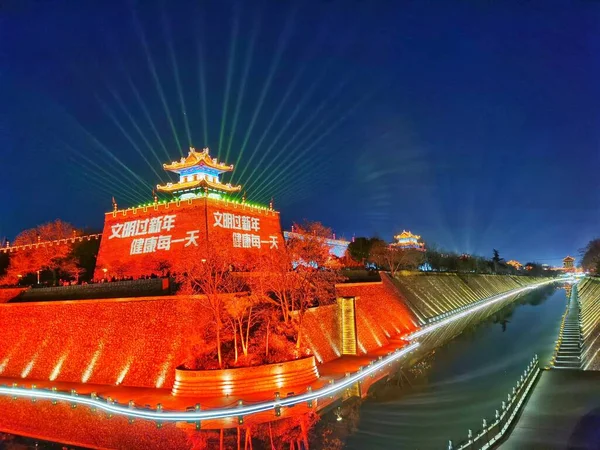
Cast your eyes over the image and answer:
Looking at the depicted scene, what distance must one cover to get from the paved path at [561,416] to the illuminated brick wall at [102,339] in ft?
33.8

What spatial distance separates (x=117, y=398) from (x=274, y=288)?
622 centimetres

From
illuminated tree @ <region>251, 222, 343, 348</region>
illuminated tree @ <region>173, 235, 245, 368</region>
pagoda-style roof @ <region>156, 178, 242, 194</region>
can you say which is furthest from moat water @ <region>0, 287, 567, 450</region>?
pagoda-style roof @ <region>156, 178, 242, 194</region>

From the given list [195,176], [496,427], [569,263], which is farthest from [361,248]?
[569,263]

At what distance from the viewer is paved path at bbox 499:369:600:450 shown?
9.10 meters

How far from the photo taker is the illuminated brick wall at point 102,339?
16.1 m

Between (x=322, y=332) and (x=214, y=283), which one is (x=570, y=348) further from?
(x=214, y=283)

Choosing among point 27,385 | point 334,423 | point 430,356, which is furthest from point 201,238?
point 334,423

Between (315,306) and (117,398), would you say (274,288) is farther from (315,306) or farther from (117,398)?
(117,398)

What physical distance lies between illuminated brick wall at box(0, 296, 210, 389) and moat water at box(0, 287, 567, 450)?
4850mm

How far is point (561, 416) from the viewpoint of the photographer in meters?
10.6

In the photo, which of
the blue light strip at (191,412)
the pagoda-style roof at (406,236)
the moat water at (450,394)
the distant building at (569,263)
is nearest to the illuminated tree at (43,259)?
the blue light strip at (191,412)

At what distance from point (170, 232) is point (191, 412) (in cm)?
1606

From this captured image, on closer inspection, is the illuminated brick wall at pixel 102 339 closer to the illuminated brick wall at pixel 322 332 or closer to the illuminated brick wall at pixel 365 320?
the illuminated brick wall at pixel 322 332

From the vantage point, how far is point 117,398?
14508 millimetres
